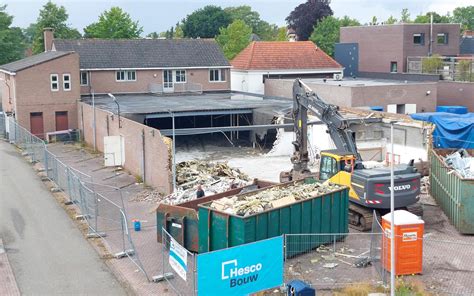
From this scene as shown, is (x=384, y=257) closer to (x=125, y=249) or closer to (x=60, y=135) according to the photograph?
(x=125, y=249)

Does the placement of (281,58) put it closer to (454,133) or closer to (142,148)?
(454,133)

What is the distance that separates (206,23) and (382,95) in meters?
68.0

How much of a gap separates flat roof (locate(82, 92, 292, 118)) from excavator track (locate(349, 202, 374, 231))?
18932 mm

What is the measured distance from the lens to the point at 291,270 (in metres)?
19.8

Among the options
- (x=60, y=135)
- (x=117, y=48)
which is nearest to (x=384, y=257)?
(x=60, y=135)

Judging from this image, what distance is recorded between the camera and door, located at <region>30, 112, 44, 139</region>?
49062 mm

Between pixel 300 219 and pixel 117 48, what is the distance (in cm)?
4018

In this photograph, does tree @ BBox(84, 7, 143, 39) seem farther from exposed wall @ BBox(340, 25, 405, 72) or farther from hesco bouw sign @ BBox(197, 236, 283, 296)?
hesco bouw sign @ BBox(197, 236, 283, 296)

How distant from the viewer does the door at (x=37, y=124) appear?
49062 millimetres

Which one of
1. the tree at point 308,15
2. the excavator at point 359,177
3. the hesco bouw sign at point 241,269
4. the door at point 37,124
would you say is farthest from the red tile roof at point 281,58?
the hesco bouw sign at point 241,269

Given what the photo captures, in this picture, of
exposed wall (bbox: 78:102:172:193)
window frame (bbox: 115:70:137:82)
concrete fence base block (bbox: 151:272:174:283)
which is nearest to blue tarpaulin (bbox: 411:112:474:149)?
exposed wall (bbox: 78:102:172:193)

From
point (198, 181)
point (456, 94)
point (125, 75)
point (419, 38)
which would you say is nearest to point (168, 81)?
point (125, 75)

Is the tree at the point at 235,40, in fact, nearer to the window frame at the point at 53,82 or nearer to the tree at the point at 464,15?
the window frame at the point at 53,82

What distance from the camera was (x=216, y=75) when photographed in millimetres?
59000
